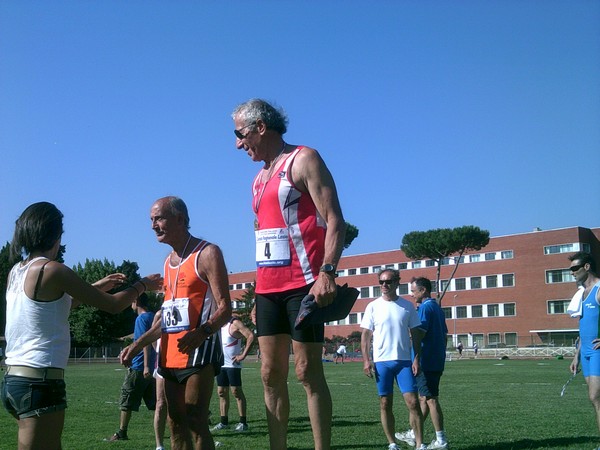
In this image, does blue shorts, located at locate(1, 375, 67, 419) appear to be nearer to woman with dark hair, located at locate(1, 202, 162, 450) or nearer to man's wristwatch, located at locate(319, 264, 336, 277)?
woman with dark hair, located at locate(1, 202, 162, 450)

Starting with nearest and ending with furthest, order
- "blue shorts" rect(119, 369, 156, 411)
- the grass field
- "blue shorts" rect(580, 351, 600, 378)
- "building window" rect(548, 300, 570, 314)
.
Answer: "blue shorts" rect(580, 351, 600, 378) < the grass field < "blue shorts" rect(119, 369, 156, 411) < "building window" rect(548, 300, 570, 314)

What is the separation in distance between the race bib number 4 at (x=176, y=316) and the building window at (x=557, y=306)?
81.5 m

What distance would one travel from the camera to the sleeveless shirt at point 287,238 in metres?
4.82

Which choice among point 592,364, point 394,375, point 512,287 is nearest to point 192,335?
point 394,375

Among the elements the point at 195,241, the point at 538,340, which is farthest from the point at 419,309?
the point at 538,340

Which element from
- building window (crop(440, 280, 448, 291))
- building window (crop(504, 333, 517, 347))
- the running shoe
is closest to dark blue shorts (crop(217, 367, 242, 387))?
the running shoe

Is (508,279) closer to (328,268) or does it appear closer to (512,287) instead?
(512,287)

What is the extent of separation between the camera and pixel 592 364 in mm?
8242

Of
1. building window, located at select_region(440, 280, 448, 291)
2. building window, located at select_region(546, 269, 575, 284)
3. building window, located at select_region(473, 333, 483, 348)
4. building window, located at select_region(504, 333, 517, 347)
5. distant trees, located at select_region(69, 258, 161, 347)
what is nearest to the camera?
distant trees, located at select_region(69, 258, 161, 347)

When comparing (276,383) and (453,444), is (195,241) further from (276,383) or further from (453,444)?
(453,444)

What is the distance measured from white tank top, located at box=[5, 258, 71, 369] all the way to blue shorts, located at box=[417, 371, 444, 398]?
6238mm

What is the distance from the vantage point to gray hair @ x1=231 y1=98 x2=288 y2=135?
5219mm

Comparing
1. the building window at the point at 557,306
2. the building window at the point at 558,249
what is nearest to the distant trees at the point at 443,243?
the building window at the point at 558,249

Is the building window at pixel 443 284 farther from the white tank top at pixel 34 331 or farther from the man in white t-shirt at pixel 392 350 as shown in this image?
the white tank top at pixel 34 331
